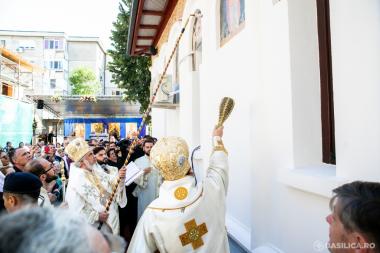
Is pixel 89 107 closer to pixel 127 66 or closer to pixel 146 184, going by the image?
pixel 127 66

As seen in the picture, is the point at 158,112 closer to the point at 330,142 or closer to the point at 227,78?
the point at 227,78

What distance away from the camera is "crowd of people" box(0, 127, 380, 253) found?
0.92 meters

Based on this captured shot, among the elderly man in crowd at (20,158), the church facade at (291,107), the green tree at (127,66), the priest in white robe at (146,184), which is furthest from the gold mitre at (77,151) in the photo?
the green tree at (127,66)

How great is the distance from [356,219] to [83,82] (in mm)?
53545

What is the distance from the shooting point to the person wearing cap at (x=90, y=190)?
12.5 feet

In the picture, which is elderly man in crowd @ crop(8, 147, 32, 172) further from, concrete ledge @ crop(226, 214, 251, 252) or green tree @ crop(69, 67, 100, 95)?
green tree @ crop(69, 67, 100, 95)

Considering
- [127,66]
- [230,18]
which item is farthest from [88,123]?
[230,18]

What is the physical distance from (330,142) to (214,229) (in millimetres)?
1324

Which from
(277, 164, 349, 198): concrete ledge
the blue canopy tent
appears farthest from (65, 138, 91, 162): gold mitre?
the blue canopy tent

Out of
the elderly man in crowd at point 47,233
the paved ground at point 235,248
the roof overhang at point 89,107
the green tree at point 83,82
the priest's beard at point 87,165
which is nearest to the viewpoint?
the elderly man in crowd at point 47,233

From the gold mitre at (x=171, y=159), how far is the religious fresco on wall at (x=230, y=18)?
2.41m

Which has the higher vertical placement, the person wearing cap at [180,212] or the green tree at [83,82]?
the green tree at [83,82]

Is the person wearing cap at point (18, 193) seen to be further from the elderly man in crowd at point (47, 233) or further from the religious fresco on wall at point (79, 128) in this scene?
the religious fresco on wall at point (79, 128)

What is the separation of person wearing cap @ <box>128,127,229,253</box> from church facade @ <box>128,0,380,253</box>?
74 cm
